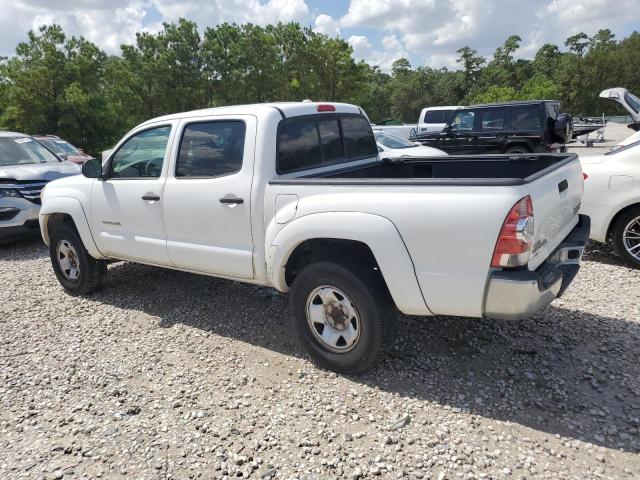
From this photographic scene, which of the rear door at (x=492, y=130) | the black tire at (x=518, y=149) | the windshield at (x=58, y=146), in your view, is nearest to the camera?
the black tire at (x=518, y=149)

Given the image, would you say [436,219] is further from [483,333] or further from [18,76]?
[18,76]

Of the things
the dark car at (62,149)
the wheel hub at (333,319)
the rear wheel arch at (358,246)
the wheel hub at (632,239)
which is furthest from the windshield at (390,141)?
the wheel hub at (333,319)

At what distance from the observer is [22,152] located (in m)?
9.04

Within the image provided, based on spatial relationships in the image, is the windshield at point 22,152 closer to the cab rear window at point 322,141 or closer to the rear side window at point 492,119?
the cab rear window at point 322,141

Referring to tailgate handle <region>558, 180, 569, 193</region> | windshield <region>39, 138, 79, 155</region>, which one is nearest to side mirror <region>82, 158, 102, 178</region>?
tailgate handle <region>558, 180, 569, 193</region>

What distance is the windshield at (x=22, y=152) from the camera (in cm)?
880

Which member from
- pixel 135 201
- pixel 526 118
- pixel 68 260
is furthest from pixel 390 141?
pixel 135 201

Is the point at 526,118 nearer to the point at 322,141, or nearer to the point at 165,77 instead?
the point at 322,141

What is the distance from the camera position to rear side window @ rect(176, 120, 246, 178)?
3.97 m

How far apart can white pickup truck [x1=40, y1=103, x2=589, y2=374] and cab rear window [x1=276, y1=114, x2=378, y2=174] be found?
14 mm

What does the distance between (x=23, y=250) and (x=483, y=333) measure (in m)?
7.48

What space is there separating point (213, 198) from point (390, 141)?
332 inches

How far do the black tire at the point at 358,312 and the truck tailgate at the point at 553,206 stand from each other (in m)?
0.97

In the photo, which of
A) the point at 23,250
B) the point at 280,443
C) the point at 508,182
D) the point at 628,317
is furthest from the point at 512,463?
the point at 23,250
